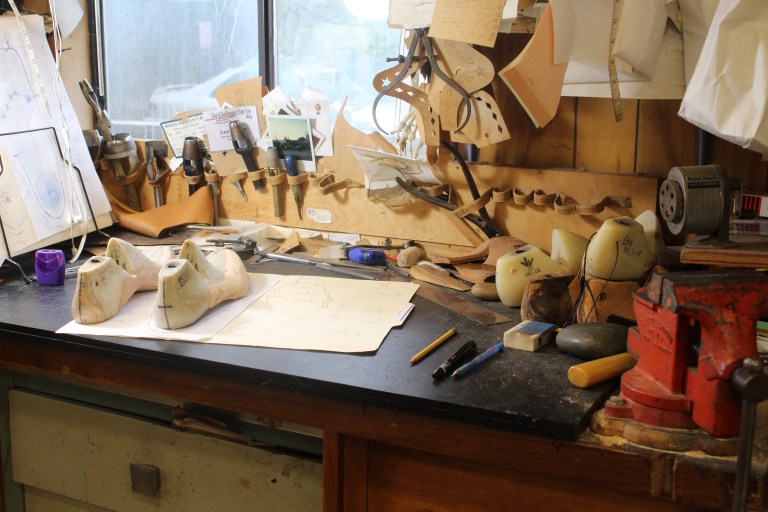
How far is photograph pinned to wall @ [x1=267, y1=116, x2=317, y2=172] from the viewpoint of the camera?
1.93 metres

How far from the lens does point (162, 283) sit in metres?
1.31

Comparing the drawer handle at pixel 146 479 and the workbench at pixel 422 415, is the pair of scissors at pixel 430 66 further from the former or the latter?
the drawer handle at pixel 146 479

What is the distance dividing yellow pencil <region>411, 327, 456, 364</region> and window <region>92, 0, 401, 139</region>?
92 centimetres

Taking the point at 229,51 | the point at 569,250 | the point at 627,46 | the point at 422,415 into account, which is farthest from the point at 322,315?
the point at 229,51

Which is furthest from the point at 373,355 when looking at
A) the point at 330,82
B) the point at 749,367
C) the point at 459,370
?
the point at 330,82

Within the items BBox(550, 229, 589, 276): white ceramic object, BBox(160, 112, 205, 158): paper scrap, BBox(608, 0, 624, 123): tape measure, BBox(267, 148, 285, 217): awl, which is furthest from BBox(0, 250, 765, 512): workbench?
BBox(160, 112, 205, 158): paper scrap

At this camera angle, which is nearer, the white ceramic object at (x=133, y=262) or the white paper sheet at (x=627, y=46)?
the white paper sheet at (x=627, y=46)

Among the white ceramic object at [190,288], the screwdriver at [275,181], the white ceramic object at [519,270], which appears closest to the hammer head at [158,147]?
the screwdriver at [275,181]

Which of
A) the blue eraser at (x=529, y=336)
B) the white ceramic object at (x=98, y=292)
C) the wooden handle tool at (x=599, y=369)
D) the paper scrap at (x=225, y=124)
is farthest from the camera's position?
the paper scrap at (x=225, y=124)

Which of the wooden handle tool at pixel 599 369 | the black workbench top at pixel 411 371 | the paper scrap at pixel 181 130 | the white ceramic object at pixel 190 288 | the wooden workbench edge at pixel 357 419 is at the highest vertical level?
the paper scrap at pixel 181 130

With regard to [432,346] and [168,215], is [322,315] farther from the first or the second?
[168,215]

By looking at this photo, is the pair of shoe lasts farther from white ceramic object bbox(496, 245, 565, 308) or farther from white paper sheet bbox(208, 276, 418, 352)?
white ceramic object bbox(496, 245, 565, 308)

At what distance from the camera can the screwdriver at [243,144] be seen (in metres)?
1.97

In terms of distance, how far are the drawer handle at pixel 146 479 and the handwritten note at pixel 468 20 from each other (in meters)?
1.00
